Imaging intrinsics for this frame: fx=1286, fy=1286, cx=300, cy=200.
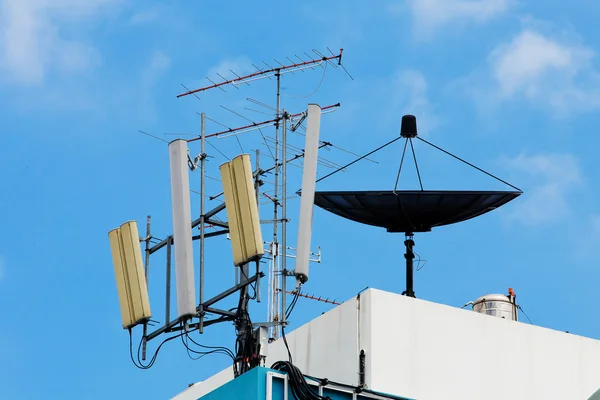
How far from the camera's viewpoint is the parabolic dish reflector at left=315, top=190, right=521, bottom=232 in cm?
2861

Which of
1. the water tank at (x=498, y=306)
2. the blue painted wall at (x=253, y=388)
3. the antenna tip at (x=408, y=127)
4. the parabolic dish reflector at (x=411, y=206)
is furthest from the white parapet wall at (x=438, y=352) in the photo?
the antenna tip at (x=408, y=127)

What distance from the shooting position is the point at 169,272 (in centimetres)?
2698

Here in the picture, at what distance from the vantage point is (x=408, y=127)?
30.4m

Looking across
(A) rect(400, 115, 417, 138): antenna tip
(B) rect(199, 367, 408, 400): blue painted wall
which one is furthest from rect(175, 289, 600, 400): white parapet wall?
(A) rect(400, 115, 417, 138): antenna tip

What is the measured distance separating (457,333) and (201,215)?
5882mm

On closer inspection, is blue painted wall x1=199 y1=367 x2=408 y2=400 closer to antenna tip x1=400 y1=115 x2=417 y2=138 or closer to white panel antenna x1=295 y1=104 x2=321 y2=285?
white panel antenna x1=295 y1=104 x2=321 y2=285

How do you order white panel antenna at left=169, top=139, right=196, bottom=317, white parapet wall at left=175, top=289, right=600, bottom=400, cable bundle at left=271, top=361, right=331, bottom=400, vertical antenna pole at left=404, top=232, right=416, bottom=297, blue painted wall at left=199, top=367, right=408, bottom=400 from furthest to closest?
vertical antenna pole at left=404, top=232, right=416, bottom=297 < white parapet wall at left=175, top=289, right=600, bottom=400 < white panel antenna at left=169, top=139, right=196, bottom=317 < cable bundle at left=271, top=361, right=331, bottom=400 < blue painted wall at left=199, top=367, right=408, bottom=400

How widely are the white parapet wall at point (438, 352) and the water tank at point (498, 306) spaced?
3.46 feet

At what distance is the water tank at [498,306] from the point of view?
95.5ft

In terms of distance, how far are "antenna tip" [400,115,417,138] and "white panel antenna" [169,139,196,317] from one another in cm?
604

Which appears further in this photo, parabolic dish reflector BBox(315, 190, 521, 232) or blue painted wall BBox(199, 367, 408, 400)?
parabolic dish reflector BBox(315, 190, 521, 232)

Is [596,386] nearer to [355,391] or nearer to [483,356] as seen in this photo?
[483,356]

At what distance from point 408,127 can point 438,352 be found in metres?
6.25

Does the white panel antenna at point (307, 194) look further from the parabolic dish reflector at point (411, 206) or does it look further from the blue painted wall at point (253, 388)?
the parabolic dish reflector at point (411, 206)
